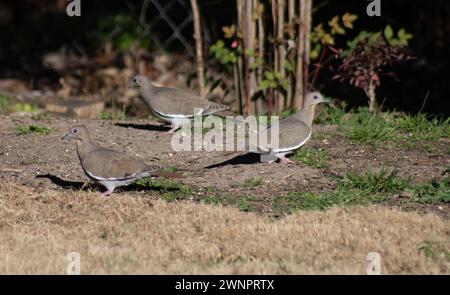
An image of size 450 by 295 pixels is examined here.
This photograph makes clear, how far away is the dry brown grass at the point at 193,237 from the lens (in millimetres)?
6738

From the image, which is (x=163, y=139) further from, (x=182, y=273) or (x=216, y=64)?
(x=182, y=273)

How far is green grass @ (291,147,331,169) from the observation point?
9422 millimetres

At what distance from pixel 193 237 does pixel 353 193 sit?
5.91ft

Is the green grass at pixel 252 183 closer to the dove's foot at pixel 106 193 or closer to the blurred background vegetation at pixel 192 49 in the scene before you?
the dove's foot at pixel 106 193

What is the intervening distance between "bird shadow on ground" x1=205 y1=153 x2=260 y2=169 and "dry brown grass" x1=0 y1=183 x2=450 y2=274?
52.5 inches

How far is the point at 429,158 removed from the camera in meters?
9.69

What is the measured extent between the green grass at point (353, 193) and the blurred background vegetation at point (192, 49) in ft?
9.01

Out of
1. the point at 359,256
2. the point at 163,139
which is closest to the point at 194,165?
the point at 163,139

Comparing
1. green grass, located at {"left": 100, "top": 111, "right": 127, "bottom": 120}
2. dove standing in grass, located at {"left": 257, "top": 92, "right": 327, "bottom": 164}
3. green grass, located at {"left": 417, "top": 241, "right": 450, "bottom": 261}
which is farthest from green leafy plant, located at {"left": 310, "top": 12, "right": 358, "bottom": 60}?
green grass, located at {"left": 417, "top": 241, "right": 450, "bottom": 261}

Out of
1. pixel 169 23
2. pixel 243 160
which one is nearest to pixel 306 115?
pixel 243 160

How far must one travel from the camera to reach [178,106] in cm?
1055

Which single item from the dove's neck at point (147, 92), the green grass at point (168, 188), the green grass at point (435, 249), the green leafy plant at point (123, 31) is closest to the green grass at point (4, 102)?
the dove's neck at point (147, 92)

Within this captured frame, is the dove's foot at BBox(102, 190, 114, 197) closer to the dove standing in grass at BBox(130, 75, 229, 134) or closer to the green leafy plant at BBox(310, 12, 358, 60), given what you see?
the dove standing in grass at BBox(130, 75, 229, 134)

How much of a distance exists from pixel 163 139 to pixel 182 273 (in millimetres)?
4008
